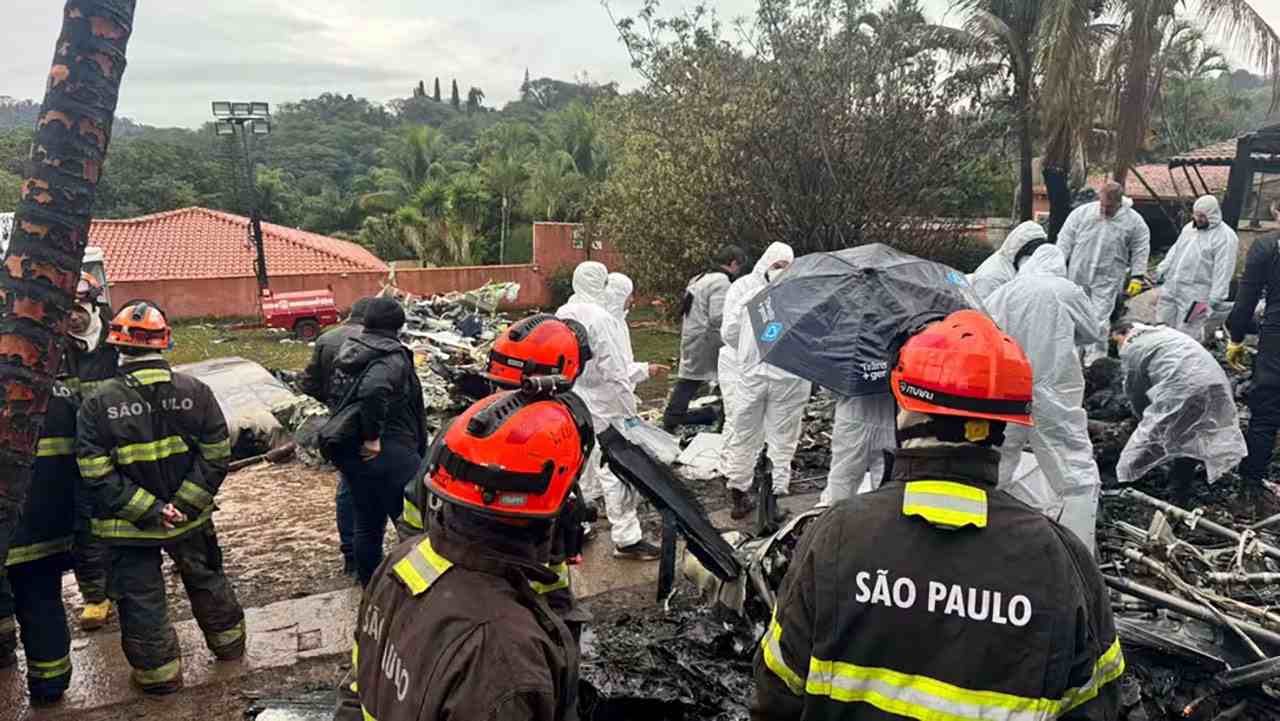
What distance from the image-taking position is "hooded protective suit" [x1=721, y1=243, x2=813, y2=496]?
18.6ft

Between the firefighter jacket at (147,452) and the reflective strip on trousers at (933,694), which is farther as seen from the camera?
the firefighter jacket at (147,452)

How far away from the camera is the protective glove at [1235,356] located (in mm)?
6809

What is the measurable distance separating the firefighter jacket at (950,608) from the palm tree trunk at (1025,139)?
1737 cm

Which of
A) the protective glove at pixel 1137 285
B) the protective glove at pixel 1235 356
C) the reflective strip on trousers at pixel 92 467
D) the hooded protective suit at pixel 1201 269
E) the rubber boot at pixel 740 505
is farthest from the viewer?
the hooded protective suit at pixel 1201 269

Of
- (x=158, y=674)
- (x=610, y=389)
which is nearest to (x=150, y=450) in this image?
(x=158, y=674)

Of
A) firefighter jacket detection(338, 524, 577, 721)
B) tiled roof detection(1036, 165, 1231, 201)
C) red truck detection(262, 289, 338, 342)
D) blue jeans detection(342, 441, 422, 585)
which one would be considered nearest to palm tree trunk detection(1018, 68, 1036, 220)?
tiled roof detection(1036, 165, 1231, 201)

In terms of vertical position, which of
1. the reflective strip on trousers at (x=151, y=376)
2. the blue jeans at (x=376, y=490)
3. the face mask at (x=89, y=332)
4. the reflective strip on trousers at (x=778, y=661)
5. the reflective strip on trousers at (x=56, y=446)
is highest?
the face mask at (x=89, y=332)

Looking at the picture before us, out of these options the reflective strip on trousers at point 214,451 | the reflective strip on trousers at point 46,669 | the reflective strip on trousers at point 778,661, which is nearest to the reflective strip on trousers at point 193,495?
the reflective strip on trousers at point 214,451

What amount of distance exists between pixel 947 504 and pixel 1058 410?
10.2 feet

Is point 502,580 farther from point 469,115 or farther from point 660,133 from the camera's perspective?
point 469,115

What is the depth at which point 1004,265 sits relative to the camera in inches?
241

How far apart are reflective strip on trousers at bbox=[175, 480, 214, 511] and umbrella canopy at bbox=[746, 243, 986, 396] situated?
2.90 metres

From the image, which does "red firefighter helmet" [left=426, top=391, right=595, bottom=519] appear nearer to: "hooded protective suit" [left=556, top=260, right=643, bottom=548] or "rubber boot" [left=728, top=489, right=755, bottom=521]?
"hooded protective suit" [left=556, top=260, right=643, bottom=548]

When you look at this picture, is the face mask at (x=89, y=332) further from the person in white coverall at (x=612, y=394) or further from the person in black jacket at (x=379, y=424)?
the person in white coverall at (x=612, y=394)
